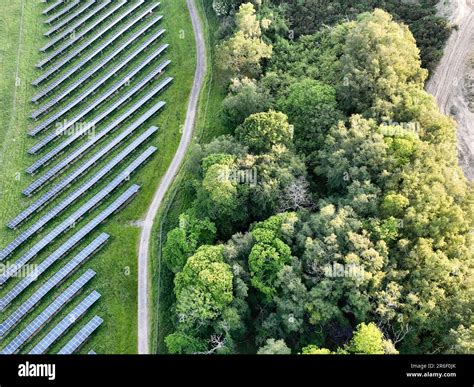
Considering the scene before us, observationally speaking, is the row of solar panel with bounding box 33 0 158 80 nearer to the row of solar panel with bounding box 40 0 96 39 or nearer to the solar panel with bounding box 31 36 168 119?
the row of solar panel with bounding box 40 0 96 39

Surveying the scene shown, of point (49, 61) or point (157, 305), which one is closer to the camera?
point (157, 305)

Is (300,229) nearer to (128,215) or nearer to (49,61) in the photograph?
(128,215)

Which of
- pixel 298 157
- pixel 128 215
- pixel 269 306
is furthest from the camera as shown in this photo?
pixel 128 215

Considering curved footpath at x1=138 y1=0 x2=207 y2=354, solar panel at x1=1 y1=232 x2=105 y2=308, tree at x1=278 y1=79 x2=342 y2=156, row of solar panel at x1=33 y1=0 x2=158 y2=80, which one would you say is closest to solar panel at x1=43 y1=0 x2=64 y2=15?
row of solar panel at x1=33 y1=0 x2=158 y2=80

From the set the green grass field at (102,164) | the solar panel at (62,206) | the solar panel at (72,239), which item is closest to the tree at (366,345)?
the green grass field at (102,164)

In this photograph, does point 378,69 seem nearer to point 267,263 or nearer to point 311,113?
point 311,113

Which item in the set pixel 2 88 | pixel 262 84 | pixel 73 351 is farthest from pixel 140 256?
pixel 2 88
